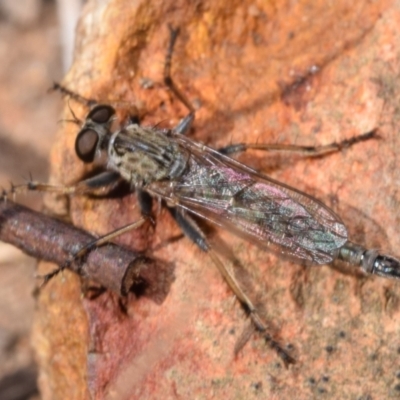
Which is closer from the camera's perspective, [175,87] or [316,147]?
[316,147]

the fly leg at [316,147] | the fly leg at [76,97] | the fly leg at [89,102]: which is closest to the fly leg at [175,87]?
the fly leg at [89,102]

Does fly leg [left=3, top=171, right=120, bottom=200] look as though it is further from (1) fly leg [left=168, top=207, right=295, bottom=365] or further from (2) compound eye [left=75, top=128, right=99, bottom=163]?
(1) fly leg [left=168, top=207, right=295, bottom=365]

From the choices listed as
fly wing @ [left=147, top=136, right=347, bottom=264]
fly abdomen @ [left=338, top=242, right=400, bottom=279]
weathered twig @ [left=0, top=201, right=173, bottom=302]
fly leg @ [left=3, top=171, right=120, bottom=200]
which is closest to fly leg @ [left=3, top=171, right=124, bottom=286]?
fly leg @ [left=3, top=171, right=120, bottom=200]

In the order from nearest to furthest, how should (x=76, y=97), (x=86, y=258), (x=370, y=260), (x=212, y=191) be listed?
(x=370, y=260) → (x=86, y=258) → (x=212, y=191) → (x=76, y=97)

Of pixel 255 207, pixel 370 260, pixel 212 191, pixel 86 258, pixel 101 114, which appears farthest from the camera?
pixel 101 114

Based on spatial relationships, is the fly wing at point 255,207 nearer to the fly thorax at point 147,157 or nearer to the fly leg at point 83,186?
→ the fly thorax at point 147,157

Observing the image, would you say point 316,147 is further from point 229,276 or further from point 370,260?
point 229,276

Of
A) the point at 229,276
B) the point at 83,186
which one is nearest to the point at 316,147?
the point at 229,276

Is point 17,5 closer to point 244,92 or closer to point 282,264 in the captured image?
point 244,92
